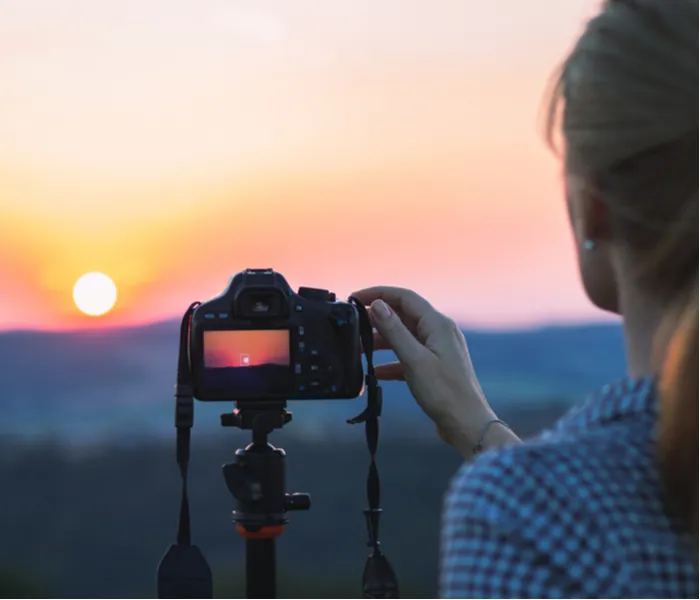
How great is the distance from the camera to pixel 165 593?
5.08 feet

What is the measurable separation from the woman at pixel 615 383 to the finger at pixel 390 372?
2.81 feet

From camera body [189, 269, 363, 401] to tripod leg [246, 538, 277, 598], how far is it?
278 mm

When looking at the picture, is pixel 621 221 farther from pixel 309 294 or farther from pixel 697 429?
pixel 309 294

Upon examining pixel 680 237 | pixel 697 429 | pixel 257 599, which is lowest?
pixel 257 599

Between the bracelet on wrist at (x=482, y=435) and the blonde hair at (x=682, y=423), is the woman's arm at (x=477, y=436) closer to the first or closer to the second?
the bracelet on wrist at (x=482, y=435)

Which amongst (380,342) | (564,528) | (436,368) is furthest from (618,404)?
(380,342)

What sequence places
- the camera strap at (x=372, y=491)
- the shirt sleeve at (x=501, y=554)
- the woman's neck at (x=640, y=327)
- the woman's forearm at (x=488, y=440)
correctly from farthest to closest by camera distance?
the camera strap at (x=372, y=491) < the woman's forearm at (x=488, y=440) < the woman's neck at (x=640, y=327) < the shirt sleeve at (x=501, y=554)

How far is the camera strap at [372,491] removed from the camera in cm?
158

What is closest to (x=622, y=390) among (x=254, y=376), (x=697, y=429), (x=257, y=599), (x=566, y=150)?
(x=697, y=429)

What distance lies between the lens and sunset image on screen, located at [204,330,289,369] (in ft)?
5.44

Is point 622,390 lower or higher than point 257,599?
higher

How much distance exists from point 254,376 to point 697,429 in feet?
3.60

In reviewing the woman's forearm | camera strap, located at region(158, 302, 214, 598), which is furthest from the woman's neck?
camera strap, located at region(158, 302, 214, 598)

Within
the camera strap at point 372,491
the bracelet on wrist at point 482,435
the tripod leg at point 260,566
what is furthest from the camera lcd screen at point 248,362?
the bracelet on wrist at point 482,435
